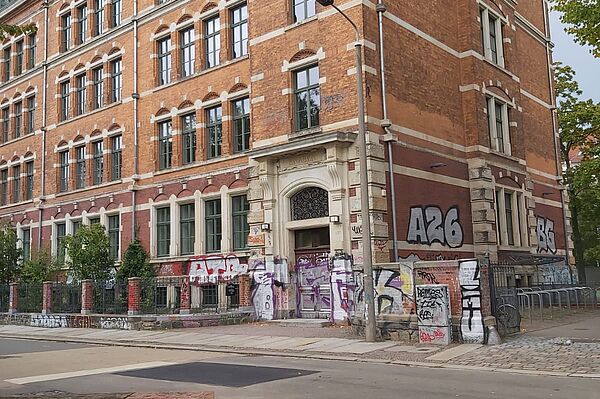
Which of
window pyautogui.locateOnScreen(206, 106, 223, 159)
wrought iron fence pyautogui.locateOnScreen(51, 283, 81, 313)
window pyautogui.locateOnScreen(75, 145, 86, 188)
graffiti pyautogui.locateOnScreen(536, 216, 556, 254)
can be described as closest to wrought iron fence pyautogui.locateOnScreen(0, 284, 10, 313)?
wrought iron fence pyautogui.locateOnScreen(51, 283, 81, 313)

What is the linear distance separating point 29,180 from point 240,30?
58.7 feet

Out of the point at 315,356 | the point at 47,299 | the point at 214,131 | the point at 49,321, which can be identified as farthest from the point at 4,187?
the point at 315,356

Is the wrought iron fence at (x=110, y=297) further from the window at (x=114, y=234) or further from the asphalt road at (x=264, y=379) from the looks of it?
the asphalt road at (x=264, y=379)

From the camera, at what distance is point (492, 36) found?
96.9ft

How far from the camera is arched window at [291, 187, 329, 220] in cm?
2227

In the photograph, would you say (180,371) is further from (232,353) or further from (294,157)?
(294,157)

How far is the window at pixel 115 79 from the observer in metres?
32.2

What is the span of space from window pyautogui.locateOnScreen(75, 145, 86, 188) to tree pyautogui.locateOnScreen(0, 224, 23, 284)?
13.7 ft

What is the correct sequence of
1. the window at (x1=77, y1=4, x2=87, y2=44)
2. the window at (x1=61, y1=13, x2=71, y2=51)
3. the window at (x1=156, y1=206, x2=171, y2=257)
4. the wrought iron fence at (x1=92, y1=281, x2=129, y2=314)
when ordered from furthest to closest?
the window at (x1=61, y1=13, x2=71, y2=51), the window at (x1=77, y1=4, x2=87, y2=44), the window at (x1=156, y1=206, x2=171, y2=257), the wrought iron fence at (x1=92, y1=281, x2=129, y2=314)

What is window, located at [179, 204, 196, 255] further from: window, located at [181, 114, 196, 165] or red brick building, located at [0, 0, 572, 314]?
window, located at [181, 114, 196, 165]

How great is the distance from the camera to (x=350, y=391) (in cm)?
974

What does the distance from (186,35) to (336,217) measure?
1297 centimetres

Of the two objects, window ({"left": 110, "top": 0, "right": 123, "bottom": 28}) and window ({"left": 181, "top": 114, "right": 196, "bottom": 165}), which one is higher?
window ({"left": 110, "top": 0, "right": 123, "bottom": 28})

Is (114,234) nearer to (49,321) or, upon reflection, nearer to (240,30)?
(49,321)
